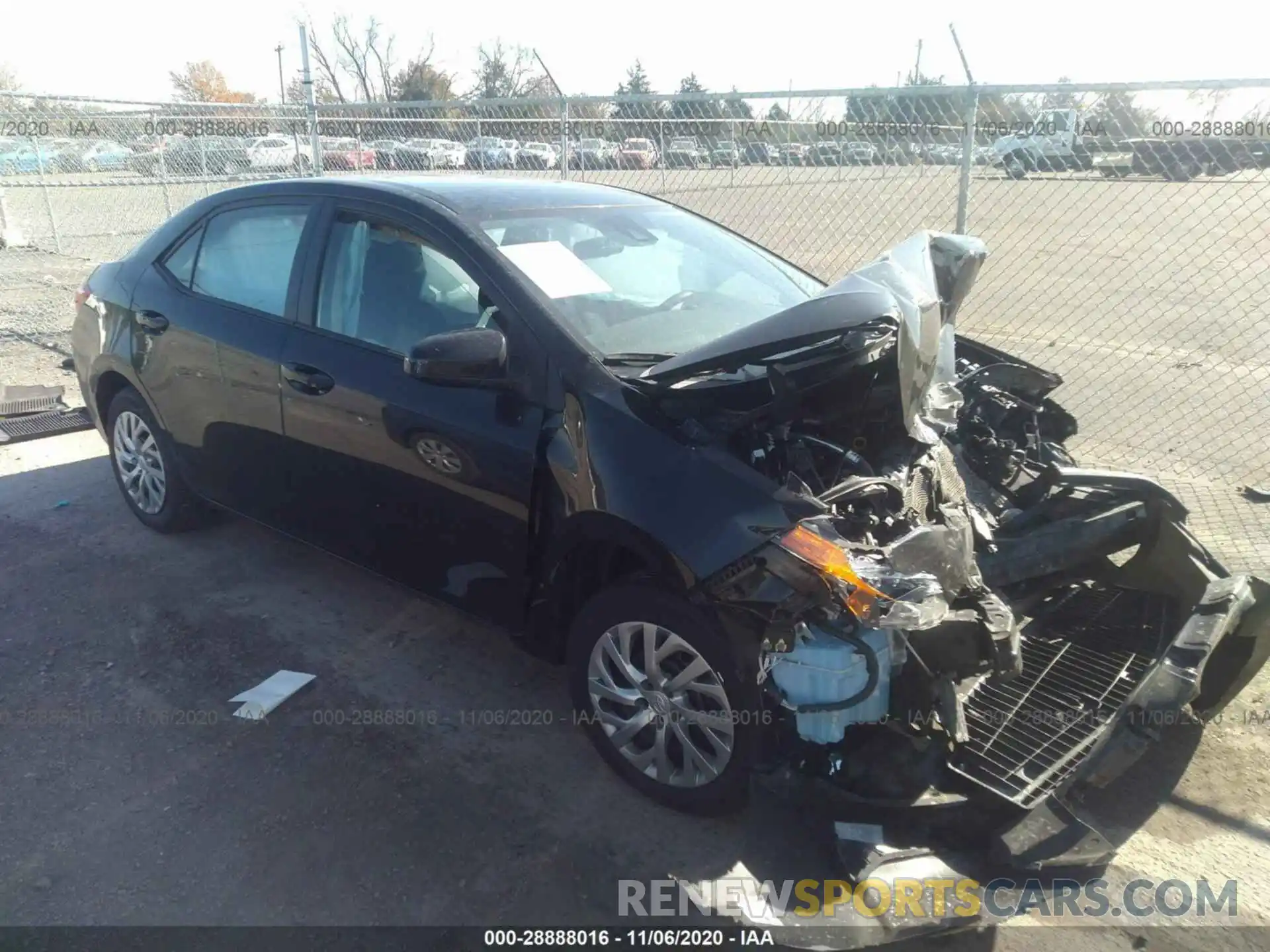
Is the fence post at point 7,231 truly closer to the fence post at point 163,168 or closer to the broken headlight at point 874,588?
the fence post at point 163,168

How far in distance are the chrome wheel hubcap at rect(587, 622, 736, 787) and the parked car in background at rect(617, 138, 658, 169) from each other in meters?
6.55

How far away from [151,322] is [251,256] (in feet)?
2.38

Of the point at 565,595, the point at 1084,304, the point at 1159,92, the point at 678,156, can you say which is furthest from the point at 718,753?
the point at 1084,304

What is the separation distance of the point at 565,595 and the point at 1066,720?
167 centimetres

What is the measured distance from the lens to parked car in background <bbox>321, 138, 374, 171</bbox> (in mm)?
11172

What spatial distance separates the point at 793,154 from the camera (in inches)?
297

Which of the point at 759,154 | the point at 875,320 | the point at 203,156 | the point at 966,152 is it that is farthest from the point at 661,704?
the point at 203,156

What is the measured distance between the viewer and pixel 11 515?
5.38 meters

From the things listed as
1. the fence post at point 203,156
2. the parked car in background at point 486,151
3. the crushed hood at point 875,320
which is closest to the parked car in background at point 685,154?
the parked car in background at point 486,151

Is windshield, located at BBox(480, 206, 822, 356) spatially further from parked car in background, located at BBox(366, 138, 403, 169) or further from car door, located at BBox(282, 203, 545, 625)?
parked car in background, located at BBox(366, 138, 403, 169)

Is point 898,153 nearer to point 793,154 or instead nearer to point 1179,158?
point 793,154

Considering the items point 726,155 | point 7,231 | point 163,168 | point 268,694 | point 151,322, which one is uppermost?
point 726,155

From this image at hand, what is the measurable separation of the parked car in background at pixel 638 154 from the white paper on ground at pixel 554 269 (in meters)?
5.39

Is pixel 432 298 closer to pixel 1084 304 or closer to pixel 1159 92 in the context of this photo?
pixel 1159 92
